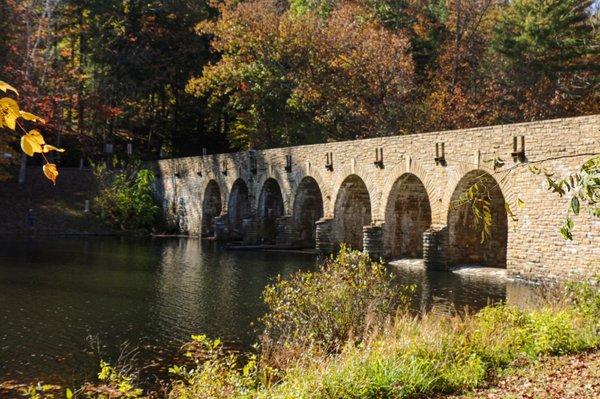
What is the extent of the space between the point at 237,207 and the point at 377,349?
27050mm

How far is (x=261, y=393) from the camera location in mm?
6691

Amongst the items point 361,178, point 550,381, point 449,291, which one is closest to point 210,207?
point 361,178

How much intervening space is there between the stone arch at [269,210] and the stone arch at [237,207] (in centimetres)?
235

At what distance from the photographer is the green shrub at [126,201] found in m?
37.1

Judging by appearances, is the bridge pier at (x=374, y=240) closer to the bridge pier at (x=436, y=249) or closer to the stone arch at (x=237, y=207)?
the bridge pier at (x=436, y=249)

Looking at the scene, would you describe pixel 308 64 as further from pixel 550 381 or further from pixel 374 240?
pixel 550 381

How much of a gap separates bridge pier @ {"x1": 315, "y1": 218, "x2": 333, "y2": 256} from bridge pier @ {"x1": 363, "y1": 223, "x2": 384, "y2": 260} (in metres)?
2.81

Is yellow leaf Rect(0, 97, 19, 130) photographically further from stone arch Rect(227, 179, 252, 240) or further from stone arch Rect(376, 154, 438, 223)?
stone arch Rect(227, 179, 252, 240)

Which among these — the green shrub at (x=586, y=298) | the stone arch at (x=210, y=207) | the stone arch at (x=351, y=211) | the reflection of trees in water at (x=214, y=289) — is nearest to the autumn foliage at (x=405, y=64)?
the stone arch at (x=210, y=207)

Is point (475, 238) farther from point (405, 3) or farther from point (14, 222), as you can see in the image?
point (14, 222)

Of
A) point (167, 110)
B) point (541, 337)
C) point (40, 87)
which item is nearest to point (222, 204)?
point (40, 87)

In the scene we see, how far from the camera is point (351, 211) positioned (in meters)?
26.7

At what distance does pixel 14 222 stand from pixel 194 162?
365 inches

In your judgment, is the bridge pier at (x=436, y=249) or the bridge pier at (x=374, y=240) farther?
the bridge pier at (x=374, y=240)
